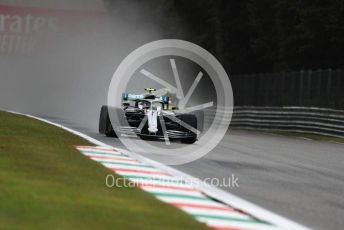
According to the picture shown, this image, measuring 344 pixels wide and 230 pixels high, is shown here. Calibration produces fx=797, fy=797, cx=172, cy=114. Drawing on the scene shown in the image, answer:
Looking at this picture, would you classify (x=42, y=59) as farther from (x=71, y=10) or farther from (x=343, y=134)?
(x=343, y=134)

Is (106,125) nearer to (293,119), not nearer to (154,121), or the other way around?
(154,121)

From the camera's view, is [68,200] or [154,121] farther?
[154,121]

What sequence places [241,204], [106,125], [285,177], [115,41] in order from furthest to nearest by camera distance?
[115,41], [106,125], [285,177], [241,204]

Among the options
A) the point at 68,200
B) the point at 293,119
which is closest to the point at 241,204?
the point at 68,200

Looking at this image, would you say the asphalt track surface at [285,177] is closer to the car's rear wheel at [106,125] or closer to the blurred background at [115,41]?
the car's rear wheel at [106,125]

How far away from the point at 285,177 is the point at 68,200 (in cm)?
494

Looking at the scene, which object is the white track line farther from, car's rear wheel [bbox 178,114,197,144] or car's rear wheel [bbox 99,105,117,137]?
car's rear wheel [bbox 99,105,117,137]

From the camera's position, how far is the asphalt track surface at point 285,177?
847 centimetres

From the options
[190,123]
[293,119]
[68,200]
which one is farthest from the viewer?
[293,119]

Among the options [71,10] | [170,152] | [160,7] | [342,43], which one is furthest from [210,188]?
[160,7]

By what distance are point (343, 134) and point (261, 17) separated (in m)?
25.0

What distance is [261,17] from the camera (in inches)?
1959

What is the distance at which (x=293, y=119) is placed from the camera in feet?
97.5

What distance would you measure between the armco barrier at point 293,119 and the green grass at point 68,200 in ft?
53.5
